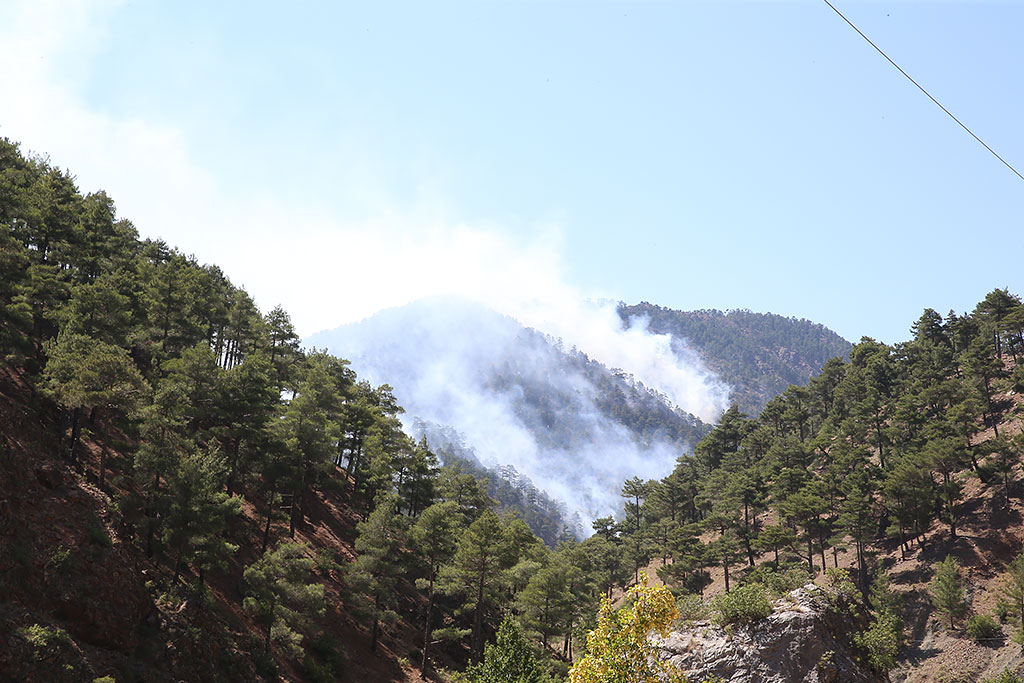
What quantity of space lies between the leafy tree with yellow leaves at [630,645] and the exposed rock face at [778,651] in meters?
11.8

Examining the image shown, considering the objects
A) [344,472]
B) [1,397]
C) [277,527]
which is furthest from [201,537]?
[344,472]

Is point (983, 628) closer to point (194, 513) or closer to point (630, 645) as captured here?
point (630, 645)

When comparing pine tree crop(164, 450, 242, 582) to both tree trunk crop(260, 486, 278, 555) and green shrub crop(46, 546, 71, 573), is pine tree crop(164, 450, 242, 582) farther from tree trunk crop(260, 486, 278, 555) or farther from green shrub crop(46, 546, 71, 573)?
tree trunk crop(260, 486, 278, 555)

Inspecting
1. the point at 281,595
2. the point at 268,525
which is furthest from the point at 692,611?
the point at 268,525

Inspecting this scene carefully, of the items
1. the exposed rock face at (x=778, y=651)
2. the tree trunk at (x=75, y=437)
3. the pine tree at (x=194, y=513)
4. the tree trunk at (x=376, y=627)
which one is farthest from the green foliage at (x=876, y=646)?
the tree trunk at (x=75, y=437)

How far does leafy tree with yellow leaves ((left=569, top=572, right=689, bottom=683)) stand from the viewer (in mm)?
12453

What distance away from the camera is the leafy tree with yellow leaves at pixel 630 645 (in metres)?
12.5

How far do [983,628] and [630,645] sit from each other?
52160 mm

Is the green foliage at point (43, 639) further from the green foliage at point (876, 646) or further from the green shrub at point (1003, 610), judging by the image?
the green shrub at point (1003, 610)

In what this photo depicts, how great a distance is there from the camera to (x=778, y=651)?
893 inches

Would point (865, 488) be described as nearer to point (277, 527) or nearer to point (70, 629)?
point (277, 527)

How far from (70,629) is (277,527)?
808 inches

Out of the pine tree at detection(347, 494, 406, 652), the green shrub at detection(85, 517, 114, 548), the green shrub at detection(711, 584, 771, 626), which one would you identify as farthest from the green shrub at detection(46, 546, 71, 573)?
the green shrub at detection(711, 584, 771, 626)

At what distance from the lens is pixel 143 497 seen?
1309 inches
